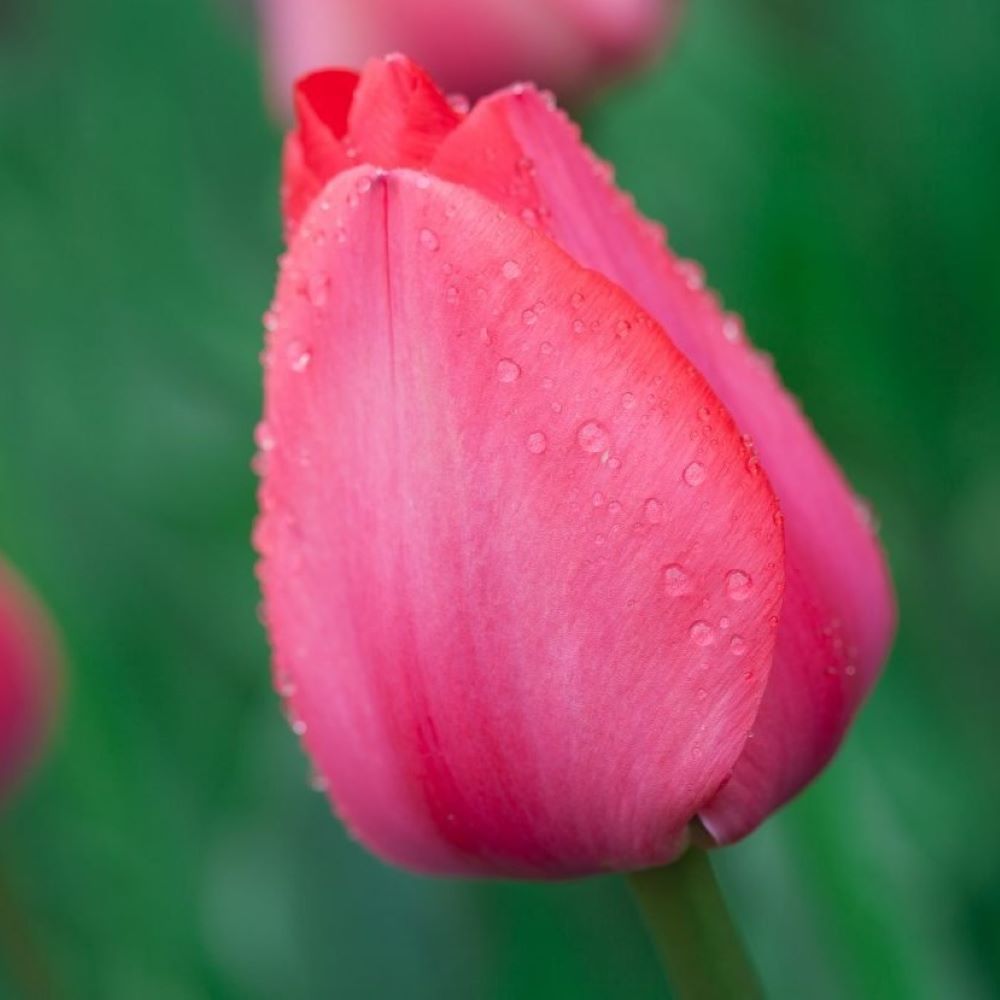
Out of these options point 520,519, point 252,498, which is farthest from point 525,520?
point 252,498

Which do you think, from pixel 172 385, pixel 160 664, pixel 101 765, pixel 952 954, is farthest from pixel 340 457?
pixel 172 385

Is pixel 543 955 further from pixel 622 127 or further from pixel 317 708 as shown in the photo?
pixel 622 127

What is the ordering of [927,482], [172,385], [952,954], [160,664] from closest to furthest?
[952,954], [927,482], [160,664], [172,385]

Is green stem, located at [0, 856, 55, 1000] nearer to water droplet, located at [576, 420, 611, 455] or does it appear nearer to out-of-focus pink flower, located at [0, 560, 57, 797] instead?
out-of-focus pink flower, located at [0, 560, 57, 797]

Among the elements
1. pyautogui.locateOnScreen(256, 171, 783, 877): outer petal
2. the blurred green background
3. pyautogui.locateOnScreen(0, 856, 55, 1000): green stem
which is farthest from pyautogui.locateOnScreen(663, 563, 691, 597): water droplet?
pyautogui.locateOnScreen(0, 856, 55, 1000): green stem

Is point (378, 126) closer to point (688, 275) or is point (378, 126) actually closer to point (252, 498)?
point (688, 275)

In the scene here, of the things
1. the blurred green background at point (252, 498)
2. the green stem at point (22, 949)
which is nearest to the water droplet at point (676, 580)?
the blurred green background at point (252, 498)

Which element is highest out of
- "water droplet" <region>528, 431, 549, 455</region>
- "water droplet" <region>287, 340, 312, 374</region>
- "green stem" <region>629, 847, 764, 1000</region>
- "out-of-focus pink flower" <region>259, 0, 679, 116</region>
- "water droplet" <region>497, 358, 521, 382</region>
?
"out-of-focus pink flower" <region>259, 0, 679, 116</region>

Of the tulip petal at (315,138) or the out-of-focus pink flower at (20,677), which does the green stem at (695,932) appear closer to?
the tulip petal at (315,138)
